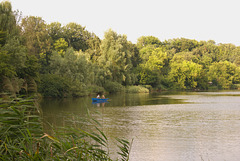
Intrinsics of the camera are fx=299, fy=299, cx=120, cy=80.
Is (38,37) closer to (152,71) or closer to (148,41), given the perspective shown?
(152,71)

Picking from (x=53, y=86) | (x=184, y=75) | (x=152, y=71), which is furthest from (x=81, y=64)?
(x=184, y=75)

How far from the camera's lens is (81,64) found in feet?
140

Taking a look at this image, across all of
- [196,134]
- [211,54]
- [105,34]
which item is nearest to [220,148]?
[196,134]

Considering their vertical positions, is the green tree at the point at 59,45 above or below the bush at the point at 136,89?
above

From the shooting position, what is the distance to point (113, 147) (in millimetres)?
12391

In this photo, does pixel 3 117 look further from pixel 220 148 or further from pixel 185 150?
pixel 220 148

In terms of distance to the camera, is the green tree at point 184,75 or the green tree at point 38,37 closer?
the green tree at point 38,37

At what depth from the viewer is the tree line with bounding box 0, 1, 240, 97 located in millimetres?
28422

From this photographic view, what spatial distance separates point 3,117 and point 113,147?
353 inches

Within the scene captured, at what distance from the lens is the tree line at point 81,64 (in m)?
28.4

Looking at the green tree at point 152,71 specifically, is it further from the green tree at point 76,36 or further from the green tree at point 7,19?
the green tree at point 7,19

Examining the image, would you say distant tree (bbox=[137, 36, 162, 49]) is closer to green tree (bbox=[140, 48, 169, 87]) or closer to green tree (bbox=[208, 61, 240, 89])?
green tree (bbox=[208, 61, 240, 89])

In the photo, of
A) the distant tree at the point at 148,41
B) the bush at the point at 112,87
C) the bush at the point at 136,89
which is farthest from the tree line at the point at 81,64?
the distant tree at the point at 148,41

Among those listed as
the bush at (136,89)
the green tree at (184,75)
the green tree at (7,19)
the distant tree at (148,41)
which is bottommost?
the bush at (136,89)
